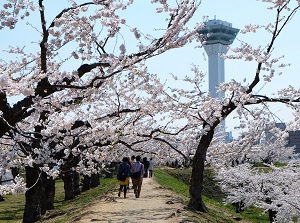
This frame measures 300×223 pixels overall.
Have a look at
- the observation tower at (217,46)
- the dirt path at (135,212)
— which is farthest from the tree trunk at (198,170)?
the observation tower at (217,46)

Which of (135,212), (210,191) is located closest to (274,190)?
(135,212)

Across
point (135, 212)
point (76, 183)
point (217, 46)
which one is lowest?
point (135, 212)

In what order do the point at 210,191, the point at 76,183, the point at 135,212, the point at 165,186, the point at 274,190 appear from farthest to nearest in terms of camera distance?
the point at 210,191 → the point at 76,183 → the point at 165,186 → the point at 274,190 → the point at 135,212

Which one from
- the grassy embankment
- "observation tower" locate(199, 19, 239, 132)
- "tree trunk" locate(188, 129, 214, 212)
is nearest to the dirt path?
"tree trunk" locate(188, 129, 214, 212)

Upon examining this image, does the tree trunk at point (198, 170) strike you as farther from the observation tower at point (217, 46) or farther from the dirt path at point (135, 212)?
the observation tower at point (217, 46)

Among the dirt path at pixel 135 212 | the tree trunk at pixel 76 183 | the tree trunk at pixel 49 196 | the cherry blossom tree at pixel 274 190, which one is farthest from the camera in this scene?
the tree trunk at pixel 76 183

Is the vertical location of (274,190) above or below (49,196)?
above

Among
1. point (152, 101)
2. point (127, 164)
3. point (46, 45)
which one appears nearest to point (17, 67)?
point (46, 45)

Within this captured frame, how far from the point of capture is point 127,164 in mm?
16453

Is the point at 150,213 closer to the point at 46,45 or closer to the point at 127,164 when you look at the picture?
the point at 127,164

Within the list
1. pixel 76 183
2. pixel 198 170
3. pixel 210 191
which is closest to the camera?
pixel 198 170

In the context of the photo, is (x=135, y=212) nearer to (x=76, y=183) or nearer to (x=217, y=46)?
(x=76, y=183)

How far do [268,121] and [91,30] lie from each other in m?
8.82

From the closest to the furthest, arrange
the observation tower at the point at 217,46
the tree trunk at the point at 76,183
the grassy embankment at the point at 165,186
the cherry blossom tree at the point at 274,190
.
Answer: the cherry blossom tree at the point at 274,190 < the grassy embankment at the point at 165,186 < the tree trunk at the point at 76,183 < the observation tower at the point at 217,46
